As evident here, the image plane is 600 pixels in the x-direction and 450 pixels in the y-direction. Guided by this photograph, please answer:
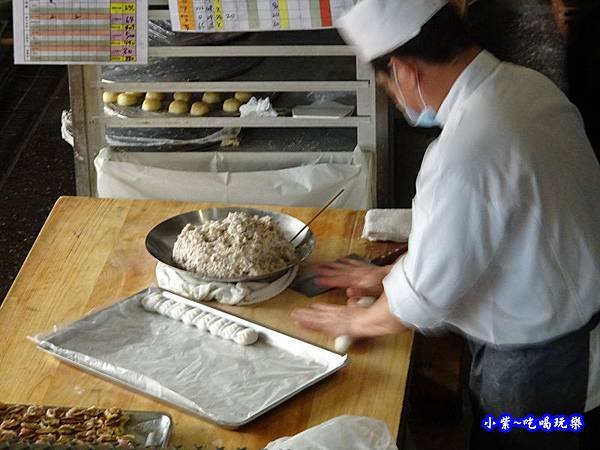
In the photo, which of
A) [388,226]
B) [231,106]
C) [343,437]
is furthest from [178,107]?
[343,437]

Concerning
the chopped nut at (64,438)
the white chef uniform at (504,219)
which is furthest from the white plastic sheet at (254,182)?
the chopped nut at (64,438)

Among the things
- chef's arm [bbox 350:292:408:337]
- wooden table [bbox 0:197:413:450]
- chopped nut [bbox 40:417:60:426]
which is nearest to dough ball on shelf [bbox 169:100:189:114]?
wooden table [bbox 0:197:413:450]

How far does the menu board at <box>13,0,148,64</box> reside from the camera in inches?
126

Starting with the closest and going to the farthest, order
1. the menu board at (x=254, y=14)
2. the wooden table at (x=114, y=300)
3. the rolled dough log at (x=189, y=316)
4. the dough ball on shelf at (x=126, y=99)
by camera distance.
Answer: the wooden table at (x=114, y=300), the rolled dough log at (x=189, y=316), the menu board at (x=254, y=14), the dough ball on shelf at (x=126, y=99)

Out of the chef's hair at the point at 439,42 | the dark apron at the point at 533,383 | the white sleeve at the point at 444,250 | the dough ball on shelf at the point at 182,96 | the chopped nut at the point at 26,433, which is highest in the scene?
the chef's hair at the point at 439,42

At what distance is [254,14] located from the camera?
317 cm

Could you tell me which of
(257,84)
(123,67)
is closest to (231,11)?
(257,84)

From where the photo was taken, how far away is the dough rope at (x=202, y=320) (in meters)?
2.26

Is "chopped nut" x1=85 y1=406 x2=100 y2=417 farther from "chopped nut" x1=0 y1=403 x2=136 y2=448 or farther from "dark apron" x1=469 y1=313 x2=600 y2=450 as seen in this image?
"dark apron" x1=469 y1=313 x2=600 y2=450

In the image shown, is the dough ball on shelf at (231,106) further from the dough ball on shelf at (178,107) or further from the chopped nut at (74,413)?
the chopped nut at (74,413)

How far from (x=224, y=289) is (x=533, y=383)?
0.75 metres

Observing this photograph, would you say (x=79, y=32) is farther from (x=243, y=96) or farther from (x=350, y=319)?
(x=350, y=319)

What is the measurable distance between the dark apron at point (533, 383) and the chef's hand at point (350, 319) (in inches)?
8.5

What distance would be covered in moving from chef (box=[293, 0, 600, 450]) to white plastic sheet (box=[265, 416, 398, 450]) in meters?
0.27
